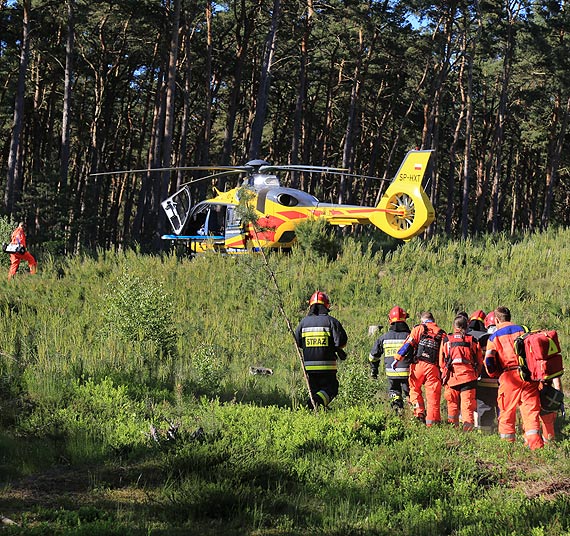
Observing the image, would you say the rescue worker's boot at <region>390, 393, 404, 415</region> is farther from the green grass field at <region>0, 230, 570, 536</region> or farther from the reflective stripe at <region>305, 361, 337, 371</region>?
the reflective stripe at <region>305, 361, 337, 371</region>

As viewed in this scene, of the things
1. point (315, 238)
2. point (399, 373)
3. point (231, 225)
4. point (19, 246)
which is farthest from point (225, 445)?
point (19, 246)

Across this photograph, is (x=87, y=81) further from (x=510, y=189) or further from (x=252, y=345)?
(x=510, y=189)

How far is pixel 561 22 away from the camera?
3897 centimetres

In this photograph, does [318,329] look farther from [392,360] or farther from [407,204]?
[407,204]

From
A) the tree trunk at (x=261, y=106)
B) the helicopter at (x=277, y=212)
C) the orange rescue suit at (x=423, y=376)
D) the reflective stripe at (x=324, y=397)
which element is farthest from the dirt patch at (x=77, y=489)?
the tree trunk at (x=261, y=106)

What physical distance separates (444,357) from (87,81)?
3531 centimetres

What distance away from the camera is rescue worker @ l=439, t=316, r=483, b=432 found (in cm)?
942

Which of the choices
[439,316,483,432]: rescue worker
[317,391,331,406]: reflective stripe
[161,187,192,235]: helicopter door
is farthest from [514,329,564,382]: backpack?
[161,187,192,235]: helicopter door

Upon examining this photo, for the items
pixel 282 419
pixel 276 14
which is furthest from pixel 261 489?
pixel 276 14

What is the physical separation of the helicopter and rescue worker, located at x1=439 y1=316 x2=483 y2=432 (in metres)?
7.67

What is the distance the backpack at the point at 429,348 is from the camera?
9.69m

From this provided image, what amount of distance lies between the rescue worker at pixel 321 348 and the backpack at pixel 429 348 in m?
1.00

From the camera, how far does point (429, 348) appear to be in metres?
9.70

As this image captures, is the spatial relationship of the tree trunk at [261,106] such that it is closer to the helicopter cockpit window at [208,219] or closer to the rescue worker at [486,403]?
the helicopter cockpit window at [208,219]
